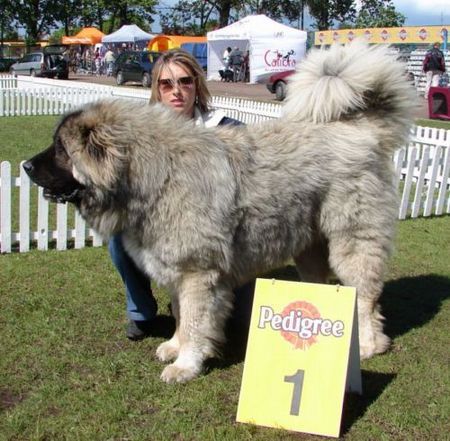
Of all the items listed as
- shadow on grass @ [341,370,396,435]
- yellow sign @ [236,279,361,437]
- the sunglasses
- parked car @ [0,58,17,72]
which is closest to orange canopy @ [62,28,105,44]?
parked car @ [0,58,17,72]

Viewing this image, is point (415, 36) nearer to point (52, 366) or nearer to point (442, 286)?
point (442, 286)

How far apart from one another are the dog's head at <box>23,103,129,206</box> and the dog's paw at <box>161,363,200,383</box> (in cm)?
111

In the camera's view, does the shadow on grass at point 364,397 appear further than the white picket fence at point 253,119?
No

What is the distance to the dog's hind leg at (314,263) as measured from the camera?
164 inches

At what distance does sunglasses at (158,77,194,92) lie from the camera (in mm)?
4012

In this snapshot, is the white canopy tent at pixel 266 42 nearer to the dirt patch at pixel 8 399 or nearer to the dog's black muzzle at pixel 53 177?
the dog's black muzzle at pixel 53 177

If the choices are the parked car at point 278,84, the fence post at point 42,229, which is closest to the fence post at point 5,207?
the fence post at point 42,229

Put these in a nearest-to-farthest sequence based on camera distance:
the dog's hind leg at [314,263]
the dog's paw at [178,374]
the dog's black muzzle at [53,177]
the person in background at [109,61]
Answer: the dog's black muzzle at [53,177] < the dog's paw at [178,374] < the dog's hind leg at [314,263] < the person in background at [109,61]

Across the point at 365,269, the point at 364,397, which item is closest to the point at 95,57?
the point at 365,269

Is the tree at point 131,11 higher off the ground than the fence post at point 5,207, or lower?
higher

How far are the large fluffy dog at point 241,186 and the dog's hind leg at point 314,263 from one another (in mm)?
19

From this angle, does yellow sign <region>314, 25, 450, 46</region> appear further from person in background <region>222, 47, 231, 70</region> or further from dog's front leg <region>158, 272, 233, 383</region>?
dog's front leg <region>158, 272, 233, 383</region>

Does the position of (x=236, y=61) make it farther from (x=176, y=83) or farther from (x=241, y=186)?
(x=241, y=186)

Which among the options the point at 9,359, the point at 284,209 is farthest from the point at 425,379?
the point at 9,359
